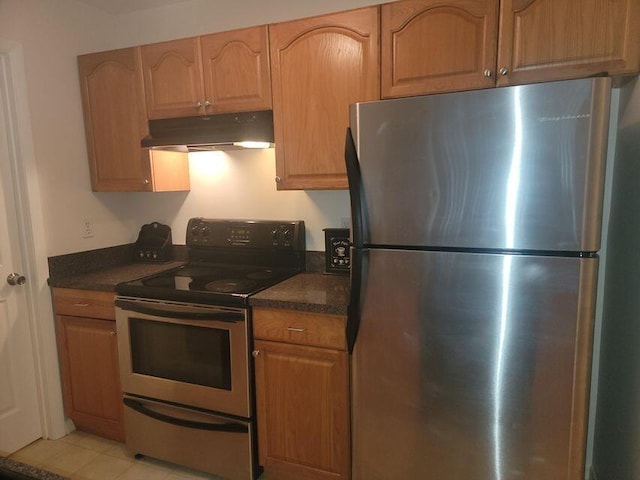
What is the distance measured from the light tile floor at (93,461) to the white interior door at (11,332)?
14 cm

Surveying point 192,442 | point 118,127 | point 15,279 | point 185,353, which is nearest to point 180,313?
point 185,353

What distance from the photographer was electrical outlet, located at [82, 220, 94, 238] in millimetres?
2422

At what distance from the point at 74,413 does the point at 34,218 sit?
1.11 metres

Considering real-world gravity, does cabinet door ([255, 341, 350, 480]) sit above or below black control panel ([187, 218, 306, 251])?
below

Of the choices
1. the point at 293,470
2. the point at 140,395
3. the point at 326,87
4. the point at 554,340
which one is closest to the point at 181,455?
the point at 140,395

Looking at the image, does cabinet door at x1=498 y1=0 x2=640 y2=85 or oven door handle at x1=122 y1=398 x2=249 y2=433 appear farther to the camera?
oven door handle at x1=122 y1=398 x2=249 y2=433

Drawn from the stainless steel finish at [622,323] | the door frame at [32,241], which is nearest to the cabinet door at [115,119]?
the door frame at [32,241]

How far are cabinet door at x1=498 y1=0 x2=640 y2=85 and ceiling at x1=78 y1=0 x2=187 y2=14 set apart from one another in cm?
187

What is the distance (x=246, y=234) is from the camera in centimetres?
238

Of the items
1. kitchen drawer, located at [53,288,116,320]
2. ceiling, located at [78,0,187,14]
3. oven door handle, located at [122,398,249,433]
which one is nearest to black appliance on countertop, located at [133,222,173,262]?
kitchen drawer, located at [53,288,116,320]

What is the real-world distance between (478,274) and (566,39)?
891mm

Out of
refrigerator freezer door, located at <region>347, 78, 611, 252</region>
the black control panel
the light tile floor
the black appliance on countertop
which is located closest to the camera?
refrigerator freezer door, located at <region>347, 78, 611, 252</region>

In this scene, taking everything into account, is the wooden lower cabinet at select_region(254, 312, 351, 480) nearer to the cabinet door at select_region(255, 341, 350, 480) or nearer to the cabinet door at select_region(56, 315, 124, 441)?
the cabinet door at select_region(255, 341, 350, 480)

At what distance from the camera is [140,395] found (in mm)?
2057
